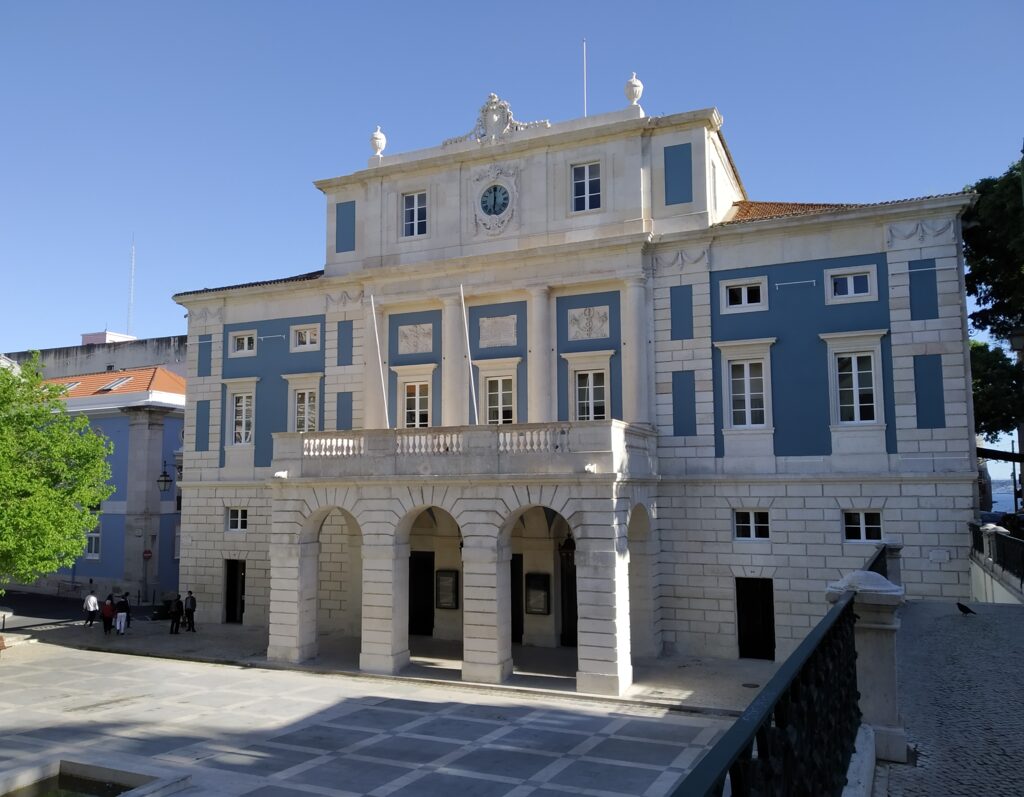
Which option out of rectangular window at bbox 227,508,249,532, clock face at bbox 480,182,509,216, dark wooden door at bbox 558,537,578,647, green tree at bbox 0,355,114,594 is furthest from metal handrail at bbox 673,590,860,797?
rectangular window at bbox 227,508,249,532

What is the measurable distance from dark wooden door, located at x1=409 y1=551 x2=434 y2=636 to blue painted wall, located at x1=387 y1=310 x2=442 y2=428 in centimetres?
493

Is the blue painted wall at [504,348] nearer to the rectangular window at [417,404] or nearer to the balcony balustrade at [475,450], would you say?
the rectangular window at [417,404]

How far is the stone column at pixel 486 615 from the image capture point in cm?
2172

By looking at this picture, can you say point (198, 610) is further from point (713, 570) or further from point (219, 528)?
point (713, 570)

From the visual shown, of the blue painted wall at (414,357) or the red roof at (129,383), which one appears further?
the red roof at (129,383)

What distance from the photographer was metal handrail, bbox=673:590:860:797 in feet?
9.63

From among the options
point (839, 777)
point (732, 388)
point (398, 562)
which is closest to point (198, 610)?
point (398, 562)

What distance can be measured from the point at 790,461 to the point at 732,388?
2.77 meters

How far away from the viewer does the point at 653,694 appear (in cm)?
2012

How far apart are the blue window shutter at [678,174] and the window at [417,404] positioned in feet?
33.8

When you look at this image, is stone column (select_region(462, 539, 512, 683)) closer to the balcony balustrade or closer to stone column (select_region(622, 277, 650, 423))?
the balcony balustrade

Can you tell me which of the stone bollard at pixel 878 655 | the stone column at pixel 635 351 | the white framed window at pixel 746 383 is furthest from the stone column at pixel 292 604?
the stone bollard at pixel 878 655

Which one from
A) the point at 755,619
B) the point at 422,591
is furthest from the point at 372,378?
the point at 755,619

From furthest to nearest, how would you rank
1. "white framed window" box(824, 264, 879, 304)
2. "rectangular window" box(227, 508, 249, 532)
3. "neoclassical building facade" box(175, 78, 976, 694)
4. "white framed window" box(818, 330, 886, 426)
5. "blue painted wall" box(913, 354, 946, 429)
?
"rectangular window" box(227, 508, 249, 532) < "white framed window" box(824, 264, 879, 304) < "white framed window" box(818, 330, 886, 426) < "blue painted wall" box(913, 354, 946, 429) < "neoclassical building facade" box(175, 78, 976, 694)
